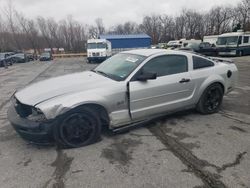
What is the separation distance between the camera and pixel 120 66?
14.7 ft

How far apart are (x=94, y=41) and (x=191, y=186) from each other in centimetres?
2552

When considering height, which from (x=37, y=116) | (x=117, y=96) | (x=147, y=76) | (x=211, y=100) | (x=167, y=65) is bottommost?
(x=211, y=100)

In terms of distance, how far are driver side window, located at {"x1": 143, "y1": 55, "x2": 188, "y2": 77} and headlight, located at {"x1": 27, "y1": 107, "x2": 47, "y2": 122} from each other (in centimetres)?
195

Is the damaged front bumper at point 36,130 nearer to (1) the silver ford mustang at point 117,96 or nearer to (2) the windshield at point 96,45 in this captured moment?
(1) the silver ford mustang at point 117,96

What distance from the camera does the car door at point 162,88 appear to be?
4.04m

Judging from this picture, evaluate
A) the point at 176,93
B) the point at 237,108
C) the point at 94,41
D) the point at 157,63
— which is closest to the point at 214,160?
the point at 176,93

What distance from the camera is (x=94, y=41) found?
1051 inches

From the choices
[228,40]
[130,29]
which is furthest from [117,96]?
[130,29]

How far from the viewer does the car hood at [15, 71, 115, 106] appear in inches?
141

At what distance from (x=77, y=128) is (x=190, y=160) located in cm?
180

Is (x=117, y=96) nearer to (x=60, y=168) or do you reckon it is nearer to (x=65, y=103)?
(x=65, y=103)

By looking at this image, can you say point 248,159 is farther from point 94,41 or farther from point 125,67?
point 94,41

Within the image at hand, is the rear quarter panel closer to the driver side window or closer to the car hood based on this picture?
the driver side window

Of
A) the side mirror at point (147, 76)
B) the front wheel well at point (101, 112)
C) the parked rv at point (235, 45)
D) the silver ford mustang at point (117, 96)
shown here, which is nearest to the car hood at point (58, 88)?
the silver ford mustang at point (117, 96)
